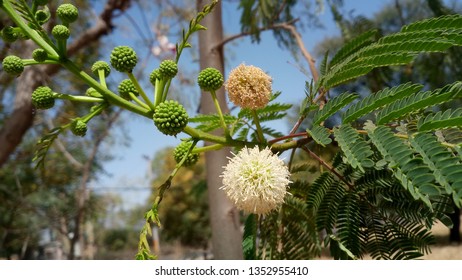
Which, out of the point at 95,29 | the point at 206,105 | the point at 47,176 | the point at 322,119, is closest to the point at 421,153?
the point at 322,119

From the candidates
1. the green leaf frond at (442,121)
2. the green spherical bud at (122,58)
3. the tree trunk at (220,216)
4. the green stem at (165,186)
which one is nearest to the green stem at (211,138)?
the green stem at (165,186)

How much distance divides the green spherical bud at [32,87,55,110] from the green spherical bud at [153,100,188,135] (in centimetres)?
18

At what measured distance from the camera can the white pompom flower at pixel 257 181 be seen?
0.57 meters

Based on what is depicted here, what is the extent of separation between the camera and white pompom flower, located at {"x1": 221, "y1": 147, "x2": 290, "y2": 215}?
567 millimetres

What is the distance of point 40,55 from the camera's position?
55 centimetres

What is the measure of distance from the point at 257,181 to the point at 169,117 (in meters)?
0.15

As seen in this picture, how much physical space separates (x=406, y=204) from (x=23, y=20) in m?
0.60

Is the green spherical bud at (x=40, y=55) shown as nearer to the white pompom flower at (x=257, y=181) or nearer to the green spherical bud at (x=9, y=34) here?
the green spherical bud at (x=9, y=34)

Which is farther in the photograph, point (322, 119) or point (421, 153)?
point (322, 119)

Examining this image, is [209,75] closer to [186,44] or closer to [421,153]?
[186,44]

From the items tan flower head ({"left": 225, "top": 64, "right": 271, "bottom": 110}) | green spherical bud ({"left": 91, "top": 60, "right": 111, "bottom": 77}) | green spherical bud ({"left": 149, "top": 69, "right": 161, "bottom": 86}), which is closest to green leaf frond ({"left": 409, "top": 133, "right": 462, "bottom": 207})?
tan flower head ({"left": 225, "top": 64, "right": 271, "bottom": 110})

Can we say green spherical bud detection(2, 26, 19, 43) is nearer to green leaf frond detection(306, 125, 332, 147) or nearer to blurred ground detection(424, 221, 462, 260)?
green leaf frond detection(306, 125, 332, 147)

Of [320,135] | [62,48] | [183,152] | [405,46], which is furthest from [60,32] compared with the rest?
[405,46]

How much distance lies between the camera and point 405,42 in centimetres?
60
